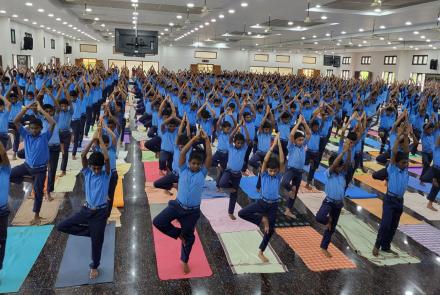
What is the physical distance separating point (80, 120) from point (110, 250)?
4.85 metres

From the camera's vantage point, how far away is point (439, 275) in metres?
4.82

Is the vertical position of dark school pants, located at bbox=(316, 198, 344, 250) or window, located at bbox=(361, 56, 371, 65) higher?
window, located at bbox=(361, 56, 371, 65)

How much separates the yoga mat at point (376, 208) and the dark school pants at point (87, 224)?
480cm

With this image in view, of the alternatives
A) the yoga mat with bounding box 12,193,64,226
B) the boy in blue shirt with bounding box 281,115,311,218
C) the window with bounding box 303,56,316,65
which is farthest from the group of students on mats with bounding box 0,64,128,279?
the window with bounding box 303,56,316,65

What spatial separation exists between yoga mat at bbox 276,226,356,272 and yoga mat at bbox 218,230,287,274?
0.38 m

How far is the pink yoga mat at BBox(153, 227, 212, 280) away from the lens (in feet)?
14.8

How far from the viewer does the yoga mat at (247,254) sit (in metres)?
4.74

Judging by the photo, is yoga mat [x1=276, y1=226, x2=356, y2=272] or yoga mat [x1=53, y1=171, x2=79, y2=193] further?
A: yoga mat [x1=53, y1=171, x2=79, y2=193]

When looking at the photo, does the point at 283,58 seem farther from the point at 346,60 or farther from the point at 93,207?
the point at 93,207

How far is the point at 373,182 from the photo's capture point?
8.52 m

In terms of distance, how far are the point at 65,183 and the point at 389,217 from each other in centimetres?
574

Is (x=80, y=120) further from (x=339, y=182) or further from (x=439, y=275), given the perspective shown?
(x=439, y=275)

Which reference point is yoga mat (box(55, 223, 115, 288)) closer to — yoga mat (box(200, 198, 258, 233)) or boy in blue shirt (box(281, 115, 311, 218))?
yoga mat (box(200, 198, 258, 233))

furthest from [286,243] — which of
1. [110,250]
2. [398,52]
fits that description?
[398,52]
